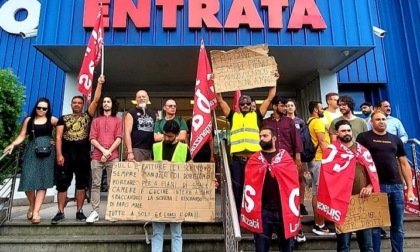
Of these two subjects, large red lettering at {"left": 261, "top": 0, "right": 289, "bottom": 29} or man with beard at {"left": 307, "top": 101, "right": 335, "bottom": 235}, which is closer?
man with beard at {"left": 307, "top": 101, "right": 335, "bottom": 235}

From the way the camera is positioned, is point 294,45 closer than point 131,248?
No

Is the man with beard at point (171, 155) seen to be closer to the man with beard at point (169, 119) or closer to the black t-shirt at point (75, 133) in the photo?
the man with beard at point (169, 119)

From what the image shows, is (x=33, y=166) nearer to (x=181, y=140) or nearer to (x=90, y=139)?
(x=90, y=139)

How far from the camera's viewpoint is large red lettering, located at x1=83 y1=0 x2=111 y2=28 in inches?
265

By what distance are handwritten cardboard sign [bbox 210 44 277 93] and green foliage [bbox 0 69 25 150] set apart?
3.86 meters

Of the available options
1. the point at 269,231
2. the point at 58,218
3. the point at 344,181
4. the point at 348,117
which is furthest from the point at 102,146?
the point at 348,117

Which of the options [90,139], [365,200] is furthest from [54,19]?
[365,200]

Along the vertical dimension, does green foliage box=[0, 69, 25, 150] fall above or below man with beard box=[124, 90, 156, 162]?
above

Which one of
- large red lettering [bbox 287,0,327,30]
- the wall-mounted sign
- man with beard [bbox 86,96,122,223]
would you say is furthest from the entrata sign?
the wall-mounted sign

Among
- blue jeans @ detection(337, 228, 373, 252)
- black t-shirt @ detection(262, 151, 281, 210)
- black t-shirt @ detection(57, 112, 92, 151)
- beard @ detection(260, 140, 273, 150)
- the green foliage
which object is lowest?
blue jeans @ detection(337, 228, 373, 252)

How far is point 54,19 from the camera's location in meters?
6.79

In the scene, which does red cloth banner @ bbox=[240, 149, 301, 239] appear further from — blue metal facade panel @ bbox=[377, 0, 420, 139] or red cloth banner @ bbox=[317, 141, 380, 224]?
blue metal facade panel @ bbox=[377, 0, 420, 139]

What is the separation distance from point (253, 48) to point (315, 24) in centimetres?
246

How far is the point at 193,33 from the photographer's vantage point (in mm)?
6805
